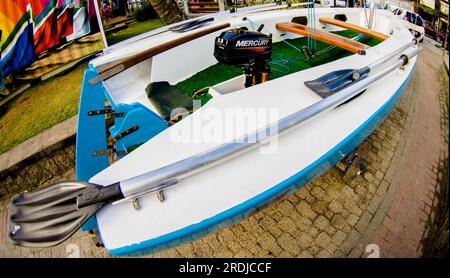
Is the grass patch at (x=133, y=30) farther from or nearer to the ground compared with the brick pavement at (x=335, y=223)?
farther from the ground

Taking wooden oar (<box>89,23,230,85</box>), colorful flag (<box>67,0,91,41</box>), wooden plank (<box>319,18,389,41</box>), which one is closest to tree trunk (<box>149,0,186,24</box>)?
colorful flag (<box>67,0,91,41</box>)

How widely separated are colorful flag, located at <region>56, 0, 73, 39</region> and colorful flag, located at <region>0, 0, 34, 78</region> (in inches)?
15.3

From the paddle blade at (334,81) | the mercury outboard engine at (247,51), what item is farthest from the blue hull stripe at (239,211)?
the mercury outboard engine at (247,51)

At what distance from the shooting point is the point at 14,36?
353 centimetres

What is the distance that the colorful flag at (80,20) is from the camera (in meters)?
4.10

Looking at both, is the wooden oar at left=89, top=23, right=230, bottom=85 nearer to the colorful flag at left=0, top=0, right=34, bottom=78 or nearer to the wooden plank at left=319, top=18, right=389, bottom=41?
the wooden plank at left=319, top=18, right=389, bottom=41

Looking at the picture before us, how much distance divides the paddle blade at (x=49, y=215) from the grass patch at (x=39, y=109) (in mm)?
2471

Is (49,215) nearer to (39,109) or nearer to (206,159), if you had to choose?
(206,159)

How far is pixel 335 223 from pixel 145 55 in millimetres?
2168

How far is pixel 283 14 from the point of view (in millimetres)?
3752

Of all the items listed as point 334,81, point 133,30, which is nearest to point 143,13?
point 133,30

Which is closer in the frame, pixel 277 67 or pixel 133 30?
pixel 277 67

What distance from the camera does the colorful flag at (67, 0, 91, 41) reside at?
410cm

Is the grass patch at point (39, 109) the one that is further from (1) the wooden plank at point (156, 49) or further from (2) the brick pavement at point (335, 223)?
(1) the wooden plank at point (156, 49)
